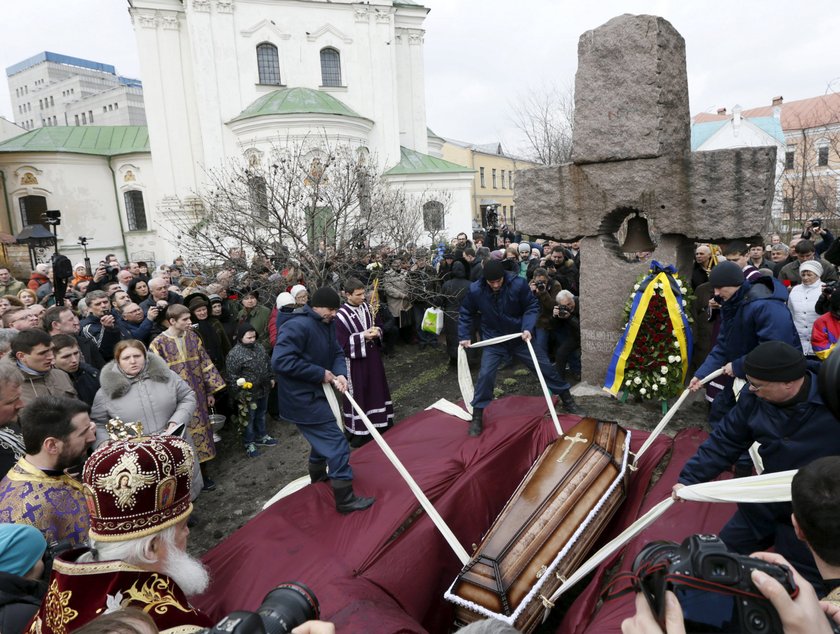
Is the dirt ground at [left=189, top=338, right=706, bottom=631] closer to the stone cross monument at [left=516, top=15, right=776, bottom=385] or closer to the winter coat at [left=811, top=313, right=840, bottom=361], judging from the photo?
the stone cross monument at [left=516, top=15, right=776, bottom=385]

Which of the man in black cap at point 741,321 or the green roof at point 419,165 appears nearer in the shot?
the man in black cap at point 741,321

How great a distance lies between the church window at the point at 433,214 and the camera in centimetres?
2295

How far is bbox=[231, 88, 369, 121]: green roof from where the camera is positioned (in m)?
21.6

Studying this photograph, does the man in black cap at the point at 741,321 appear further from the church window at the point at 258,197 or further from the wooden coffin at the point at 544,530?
the church window at the point at 258,197

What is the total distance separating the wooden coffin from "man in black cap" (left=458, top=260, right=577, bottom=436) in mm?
1846

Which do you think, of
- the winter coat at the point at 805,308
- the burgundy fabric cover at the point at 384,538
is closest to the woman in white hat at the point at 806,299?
the winter coat at the point at 805,308

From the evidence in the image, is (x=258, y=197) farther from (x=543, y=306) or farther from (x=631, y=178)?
(x=631, y=178)

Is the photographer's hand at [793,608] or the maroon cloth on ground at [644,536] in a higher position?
the photographer's hand at [793,608]

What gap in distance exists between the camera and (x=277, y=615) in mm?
1445

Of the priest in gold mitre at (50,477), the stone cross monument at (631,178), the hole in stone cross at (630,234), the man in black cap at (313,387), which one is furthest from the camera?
the hole in stone cross at (630,234)

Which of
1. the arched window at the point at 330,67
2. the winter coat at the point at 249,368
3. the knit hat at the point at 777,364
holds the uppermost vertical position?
the arched window at the point at 330,67

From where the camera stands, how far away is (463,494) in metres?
4.08

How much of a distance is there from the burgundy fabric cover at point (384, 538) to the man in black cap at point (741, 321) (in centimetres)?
89

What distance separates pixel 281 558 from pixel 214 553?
57cm
